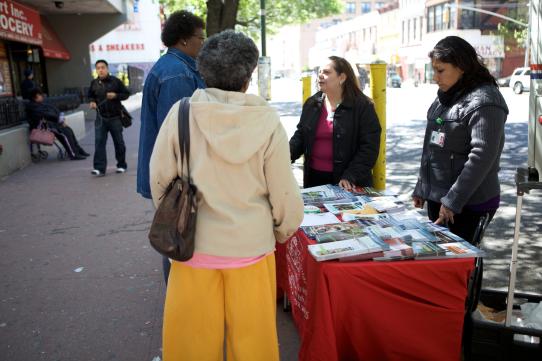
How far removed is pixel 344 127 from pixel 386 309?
1.51m

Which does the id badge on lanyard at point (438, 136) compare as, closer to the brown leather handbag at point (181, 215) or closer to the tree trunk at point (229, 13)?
the brown leather handbag at point (181, 215)

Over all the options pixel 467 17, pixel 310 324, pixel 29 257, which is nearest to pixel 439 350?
pixel 310 324

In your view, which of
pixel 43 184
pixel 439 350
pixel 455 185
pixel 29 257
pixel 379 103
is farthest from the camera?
pixel 43 184

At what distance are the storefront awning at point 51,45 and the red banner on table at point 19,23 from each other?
1.27 metres

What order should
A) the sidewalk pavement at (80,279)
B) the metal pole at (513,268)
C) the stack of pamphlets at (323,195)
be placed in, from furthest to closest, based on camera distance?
the stack of pamphlets at (323,195) → the sidewalk pavement at (80,279) → the metal pole at (513,268)

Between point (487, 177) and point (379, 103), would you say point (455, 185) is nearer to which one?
point (487, 177)

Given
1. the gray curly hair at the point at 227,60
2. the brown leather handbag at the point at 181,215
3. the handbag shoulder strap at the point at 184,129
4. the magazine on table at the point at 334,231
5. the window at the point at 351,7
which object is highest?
the window at the point at 351,7

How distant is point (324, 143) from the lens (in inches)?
150

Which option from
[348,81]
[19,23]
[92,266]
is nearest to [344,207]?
[348,81]

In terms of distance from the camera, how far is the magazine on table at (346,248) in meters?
2.52

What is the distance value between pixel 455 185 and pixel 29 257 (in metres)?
4.05

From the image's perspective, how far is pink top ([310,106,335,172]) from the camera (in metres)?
3.78

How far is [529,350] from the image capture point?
2672 millimetres

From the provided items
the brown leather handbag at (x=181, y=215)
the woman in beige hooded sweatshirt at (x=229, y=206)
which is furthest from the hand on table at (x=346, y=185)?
the brown leather handbag at (x=181, y=215)
